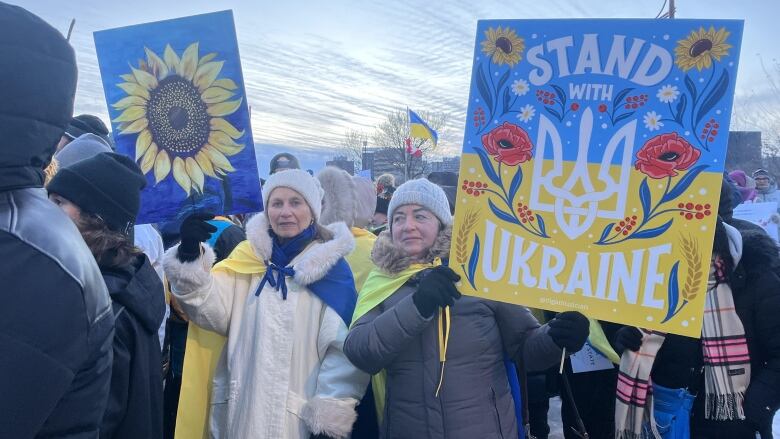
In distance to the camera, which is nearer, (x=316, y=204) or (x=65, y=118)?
(x=65, y=118)

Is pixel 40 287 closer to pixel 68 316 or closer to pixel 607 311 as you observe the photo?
pixel 68 316

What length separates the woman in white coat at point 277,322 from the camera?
2457mm

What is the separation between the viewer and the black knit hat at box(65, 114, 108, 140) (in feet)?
13.3

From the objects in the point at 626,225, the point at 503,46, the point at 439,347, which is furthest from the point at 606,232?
the point at 439,347

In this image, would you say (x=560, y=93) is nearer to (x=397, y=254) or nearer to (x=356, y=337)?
(x=397, y=254)

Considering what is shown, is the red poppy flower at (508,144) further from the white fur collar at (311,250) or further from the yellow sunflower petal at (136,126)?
the yellow sunflower petal at (136,126)

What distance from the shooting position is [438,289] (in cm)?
203

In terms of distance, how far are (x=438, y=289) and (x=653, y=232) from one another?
2.59 feet

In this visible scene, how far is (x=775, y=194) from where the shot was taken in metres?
11.1

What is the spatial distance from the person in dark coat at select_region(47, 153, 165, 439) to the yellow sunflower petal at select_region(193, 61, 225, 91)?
0.54 metres

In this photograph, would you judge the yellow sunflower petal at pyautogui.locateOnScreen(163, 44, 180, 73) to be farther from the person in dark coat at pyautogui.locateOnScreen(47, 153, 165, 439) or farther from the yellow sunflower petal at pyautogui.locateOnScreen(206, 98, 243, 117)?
the person in dark coat at pyautogui.locateOnScreen(47, 153, 165, 439)

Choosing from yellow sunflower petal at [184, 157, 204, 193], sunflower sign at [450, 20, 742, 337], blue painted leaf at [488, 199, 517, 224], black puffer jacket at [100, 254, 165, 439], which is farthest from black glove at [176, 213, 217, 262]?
blue painted leaf at [488, 199, 517, 224]

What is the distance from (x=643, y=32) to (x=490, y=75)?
52cm

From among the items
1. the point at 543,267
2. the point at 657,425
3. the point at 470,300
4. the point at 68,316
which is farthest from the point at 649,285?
the point at 68,316
